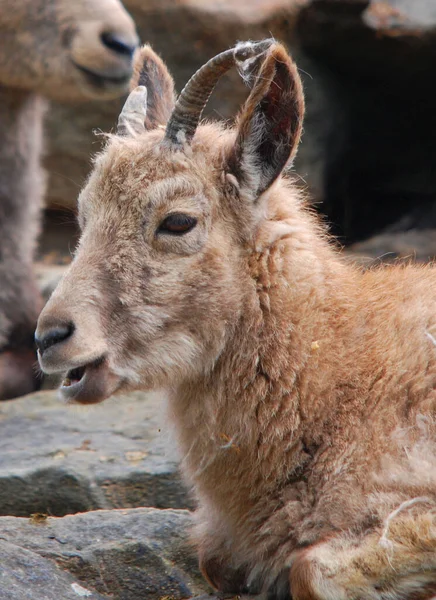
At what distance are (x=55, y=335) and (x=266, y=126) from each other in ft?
3.90

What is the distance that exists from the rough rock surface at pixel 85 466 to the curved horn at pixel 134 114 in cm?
125

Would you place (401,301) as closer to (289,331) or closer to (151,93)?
(289,331)

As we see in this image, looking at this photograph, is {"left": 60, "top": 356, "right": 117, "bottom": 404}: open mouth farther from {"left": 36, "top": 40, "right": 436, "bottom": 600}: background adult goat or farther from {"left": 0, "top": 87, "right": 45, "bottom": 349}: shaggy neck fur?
{"left": 0, "top": 87, "right": 45, "bottom": 349}: shaggy neck fur

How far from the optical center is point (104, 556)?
14.3ft

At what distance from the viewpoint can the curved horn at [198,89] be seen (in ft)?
13.2

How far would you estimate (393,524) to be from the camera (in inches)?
144

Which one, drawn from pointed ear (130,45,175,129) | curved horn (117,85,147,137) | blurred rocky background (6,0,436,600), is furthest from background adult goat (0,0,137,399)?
curved horn (117,85,147,137)

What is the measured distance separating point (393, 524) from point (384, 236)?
5.85 metres

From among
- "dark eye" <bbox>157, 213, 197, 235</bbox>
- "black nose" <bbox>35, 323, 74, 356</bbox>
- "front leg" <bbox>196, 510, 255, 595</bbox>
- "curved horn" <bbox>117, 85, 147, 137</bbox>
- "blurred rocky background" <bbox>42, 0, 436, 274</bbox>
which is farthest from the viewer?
"blurred rocky background" <bbox>42, 0, 436, 274</bbox>

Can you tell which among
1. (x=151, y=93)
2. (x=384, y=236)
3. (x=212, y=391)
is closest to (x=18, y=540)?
(x=212, y=391)

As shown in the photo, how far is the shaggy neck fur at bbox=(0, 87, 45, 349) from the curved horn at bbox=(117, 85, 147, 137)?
3777mm

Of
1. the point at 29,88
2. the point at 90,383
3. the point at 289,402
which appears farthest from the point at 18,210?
the point at 289,402

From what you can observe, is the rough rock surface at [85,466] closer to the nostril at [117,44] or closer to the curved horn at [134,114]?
the curved horn at [134,114]

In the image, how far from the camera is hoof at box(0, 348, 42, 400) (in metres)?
7.89
